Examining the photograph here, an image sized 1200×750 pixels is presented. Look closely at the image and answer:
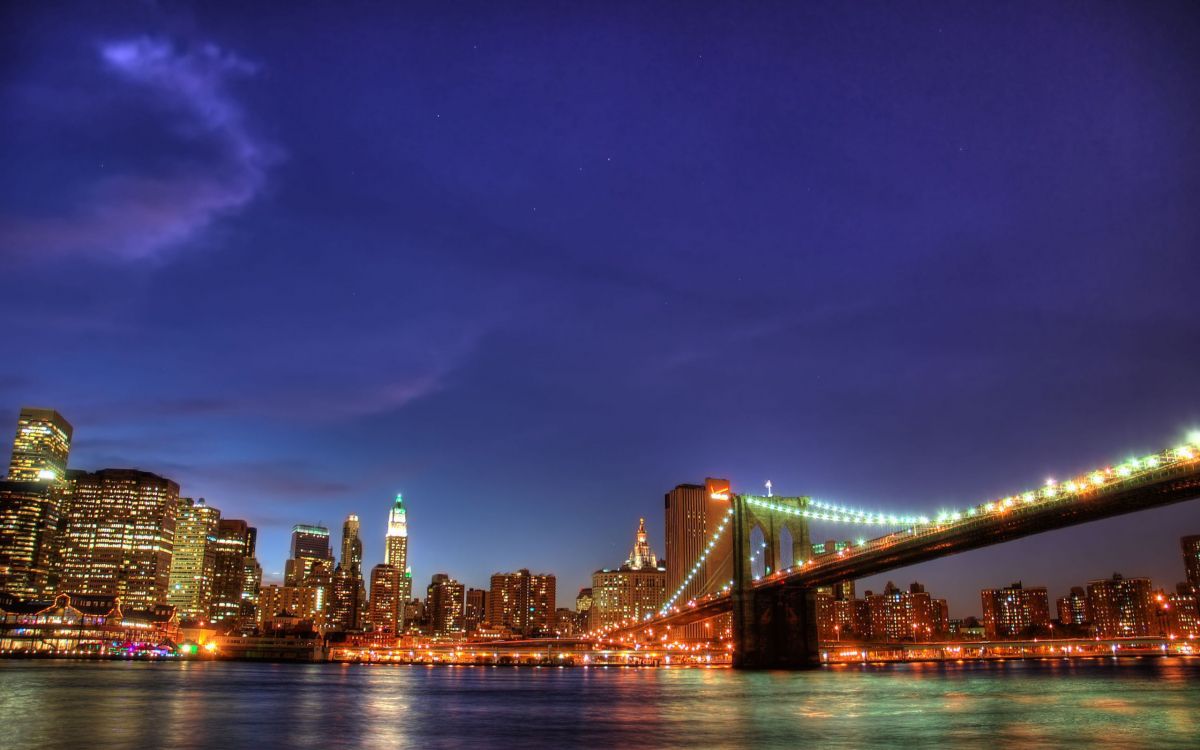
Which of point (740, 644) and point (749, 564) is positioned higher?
point (749, 564)

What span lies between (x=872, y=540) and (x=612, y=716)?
43.4 meters

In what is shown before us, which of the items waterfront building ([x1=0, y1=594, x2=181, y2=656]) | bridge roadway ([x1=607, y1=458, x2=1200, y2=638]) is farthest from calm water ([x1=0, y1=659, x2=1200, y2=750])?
waterfront building ([x1=0, y1=594, x2=181, y2=656])

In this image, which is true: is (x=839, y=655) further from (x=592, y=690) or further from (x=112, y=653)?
(x=112, y=653)

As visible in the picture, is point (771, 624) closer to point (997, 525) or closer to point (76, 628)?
point (997, 525)

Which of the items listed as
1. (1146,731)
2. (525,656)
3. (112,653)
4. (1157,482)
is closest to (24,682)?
(1146,731)

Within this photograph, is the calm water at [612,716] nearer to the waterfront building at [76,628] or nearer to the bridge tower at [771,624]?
the bridge tower at [771,624]

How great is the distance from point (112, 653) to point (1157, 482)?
155 metres

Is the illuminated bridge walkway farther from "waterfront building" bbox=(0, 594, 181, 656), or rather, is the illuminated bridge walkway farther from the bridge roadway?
"waterfront building" bbox=(0, 594, 181, 656)

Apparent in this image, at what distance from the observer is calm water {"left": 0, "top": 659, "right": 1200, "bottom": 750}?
118 feet

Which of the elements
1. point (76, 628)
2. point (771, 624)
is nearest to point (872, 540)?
point (771, 624)

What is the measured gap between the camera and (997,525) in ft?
219

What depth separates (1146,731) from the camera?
3847 cm

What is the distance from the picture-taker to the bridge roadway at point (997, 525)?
53312mm

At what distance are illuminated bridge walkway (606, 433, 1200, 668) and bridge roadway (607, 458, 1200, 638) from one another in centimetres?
7
